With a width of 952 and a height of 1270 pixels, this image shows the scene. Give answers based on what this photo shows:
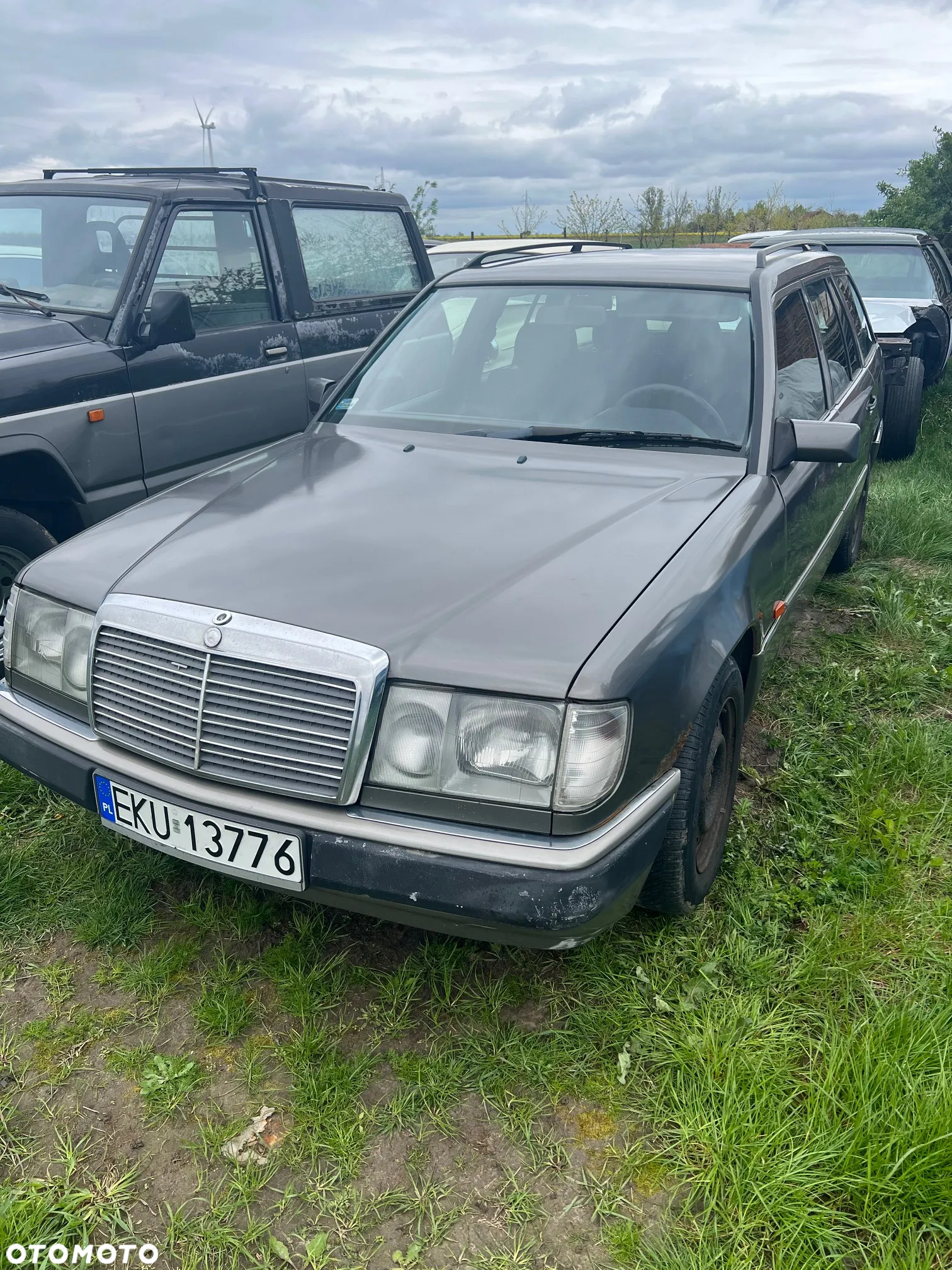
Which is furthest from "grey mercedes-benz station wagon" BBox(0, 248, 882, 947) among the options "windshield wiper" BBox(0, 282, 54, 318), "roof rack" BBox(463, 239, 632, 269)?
"windshield wiper" BBox(0, 282, 54, 318)

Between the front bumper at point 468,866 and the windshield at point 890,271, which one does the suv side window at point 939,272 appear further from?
the front bumper at point 468,866

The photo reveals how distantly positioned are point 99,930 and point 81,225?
136 inches

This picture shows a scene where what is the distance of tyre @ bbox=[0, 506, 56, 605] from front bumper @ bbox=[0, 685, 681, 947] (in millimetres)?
2192

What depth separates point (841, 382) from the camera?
4238 millimetres

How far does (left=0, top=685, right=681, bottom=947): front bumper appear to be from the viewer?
195 cm

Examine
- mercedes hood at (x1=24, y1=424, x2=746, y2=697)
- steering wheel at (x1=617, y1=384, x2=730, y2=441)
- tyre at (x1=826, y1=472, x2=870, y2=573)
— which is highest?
steering wheel at (x1=617, y1=384, x2=730, y2=441)

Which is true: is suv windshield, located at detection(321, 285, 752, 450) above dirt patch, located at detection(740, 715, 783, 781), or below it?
above

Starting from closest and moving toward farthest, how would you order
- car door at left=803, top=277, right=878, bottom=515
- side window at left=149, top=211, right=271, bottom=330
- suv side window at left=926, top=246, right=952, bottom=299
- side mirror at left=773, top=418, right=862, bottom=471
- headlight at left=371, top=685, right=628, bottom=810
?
headlight at left=371, top=685, right=628, bottom=810 < side mirror at left=773, top=418, right=862, bottom=471 < car door at left=803, top=277, right=878, bottom=515 < side window at left=149, top=211, right=271, bottom=330 < suv side window at left=926, top=246, right=952, bottom=299

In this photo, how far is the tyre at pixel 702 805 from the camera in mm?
2355

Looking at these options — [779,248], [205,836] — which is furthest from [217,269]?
[205,836]

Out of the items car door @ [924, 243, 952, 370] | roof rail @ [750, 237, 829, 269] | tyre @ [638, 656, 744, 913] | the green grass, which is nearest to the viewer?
the green grass

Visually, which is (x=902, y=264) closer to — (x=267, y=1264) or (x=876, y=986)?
(x=876, y=986)

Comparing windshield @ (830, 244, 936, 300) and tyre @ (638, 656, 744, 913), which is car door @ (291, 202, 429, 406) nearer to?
tyre @ (638, 656, 744, 913)

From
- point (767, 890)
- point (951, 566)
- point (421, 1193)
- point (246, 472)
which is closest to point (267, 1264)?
point (421, 1193)
